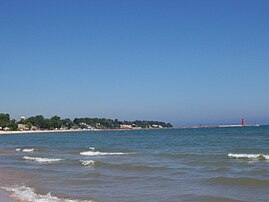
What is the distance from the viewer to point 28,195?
1355cm

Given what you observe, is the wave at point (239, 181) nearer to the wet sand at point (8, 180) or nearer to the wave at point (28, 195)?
the wave at point (28, 195)

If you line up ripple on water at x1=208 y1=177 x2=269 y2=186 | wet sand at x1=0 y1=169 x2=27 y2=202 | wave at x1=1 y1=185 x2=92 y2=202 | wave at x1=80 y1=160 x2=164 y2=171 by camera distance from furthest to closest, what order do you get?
1. wave at x1=80 y1=160 x2=164 y2=171
2. ripple on water at x1=208 y1=177 x2=269 y2=186
3. wet sand at x1=0 y1=169 x2=27 y2=202
4. wave at x1=1 y1=185 x2=92 y2=202

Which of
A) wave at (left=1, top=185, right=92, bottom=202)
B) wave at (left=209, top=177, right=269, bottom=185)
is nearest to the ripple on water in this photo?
wave at (left=209, top=177, right=269, bottom=185)

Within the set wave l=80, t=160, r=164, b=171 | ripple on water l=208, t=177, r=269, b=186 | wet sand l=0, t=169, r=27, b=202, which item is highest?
ripple on water l=208, t=177, r=269, b=186

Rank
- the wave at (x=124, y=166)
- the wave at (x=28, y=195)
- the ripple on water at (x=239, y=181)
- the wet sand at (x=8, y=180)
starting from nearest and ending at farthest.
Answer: the wave at (x=28, y=195)
the wet sand at (x=8, y=180)
the ripple on water at (x=239, y=181)
the wave at (x=124, y=166)

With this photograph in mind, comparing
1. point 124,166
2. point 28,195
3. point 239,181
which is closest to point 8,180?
point 28,195

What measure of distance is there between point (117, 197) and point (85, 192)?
1.67 meters

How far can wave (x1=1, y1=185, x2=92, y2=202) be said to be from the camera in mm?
12594

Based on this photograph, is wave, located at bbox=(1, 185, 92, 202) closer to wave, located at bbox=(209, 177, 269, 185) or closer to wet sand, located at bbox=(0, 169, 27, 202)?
wet sand, located at bbox=(0, 169, 27, 202)

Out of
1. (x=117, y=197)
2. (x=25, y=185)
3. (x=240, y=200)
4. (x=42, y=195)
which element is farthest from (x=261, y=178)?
(x=25, y=185)

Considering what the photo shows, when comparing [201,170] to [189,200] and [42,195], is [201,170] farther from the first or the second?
[42,195]

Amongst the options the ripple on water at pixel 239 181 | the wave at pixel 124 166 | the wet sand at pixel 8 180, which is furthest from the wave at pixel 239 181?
the wet sand at pixel 8 180

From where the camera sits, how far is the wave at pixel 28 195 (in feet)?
41.3

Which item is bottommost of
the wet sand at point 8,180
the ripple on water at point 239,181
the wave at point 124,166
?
the wet sand at point 8,180
